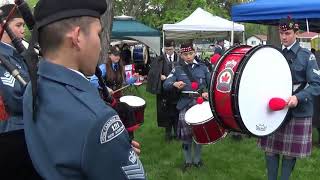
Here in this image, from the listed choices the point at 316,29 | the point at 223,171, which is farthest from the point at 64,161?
the point at 316,29

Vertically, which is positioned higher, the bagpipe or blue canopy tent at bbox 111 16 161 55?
the bagpipe

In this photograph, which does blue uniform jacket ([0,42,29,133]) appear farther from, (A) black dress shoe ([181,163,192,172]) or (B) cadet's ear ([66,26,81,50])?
(A) black dress shoe ([181,163,192,172])

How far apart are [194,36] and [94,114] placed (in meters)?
18.6

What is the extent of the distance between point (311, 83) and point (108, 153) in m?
3.27

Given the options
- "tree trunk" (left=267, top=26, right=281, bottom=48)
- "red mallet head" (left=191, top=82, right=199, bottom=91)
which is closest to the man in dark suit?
"red mallet head" (left=191, top=82, right=199, bottom=91)

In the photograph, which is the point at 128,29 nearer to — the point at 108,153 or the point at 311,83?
the point at 311,83

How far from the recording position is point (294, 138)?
4348 millimetres

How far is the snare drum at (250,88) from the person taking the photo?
12.2ft

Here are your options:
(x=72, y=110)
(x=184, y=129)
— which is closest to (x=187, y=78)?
(x=184, y=129)

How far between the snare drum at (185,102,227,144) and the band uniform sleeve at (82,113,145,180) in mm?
3754

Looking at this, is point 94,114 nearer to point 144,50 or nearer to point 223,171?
point 223,171

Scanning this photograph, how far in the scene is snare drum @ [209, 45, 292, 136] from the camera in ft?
12.2

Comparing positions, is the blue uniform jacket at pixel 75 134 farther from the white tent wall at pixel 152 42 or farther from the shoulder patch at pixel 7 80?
the white tent wall at pixel 152 42

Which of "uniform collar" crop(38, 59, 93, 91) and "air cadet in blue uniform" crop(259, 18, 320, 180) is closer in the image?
"uniform collar" crop(38, 59, 93, 91)
